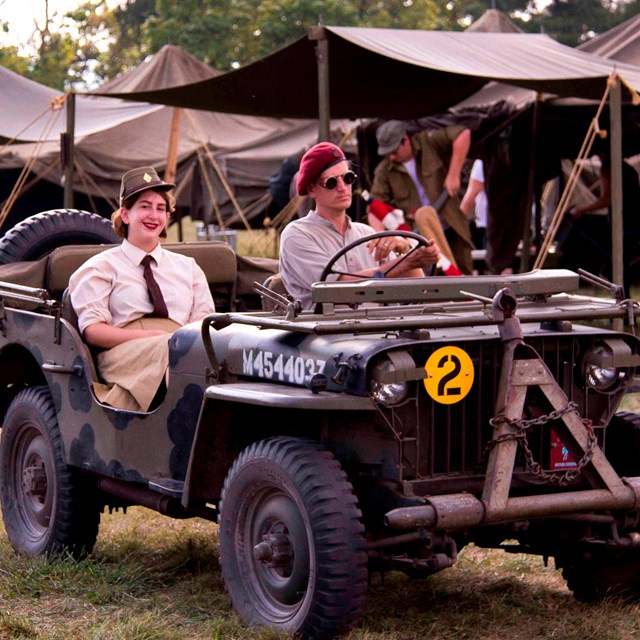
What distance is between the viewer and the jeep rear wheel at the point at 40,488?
18.2ft

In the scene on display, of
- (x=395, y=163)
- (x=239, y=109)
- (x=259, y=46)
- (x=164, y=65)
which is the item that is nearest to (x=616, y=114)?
(x=395, y=163)

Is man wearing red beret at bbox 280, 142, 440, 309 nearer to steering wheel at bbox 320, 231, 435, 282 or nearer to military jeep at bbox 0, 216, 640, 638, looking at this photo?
steering wheel at bbox 320, 231, 435, 282

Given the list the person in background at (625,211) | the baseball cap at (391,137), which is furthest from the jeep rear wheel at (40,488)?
the person in background at (625,211)

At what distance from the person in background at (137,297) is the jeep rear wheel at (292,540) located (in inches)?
33.4

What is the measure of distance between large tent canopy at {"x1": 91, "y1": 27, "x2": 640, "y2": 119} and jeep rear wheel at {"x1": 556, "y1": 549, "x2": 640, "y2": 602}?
18.6ft

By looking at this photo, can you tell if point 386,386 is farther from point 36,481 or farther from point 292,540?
point 36,481

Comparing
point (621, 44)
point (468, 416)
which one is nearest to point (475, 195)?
point (621, 44)

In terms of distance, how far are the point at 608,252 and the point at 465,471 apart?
42.9 ft

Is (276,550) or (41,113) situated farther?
(41,113)

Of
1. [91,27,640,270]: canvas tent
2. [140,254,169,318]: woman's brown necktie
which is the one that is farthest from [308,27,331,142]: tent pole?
[140,254,169,318]: woman's brown necktie

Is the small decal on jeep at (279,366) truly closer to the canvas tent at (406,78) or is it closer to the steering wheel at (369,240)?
the steering wheel at (369,240)

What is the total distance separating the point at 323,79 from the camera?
10406mm

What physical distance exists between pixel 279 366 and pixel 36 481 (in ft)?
5.96

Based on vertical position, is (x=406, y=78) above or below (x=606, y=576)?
above
